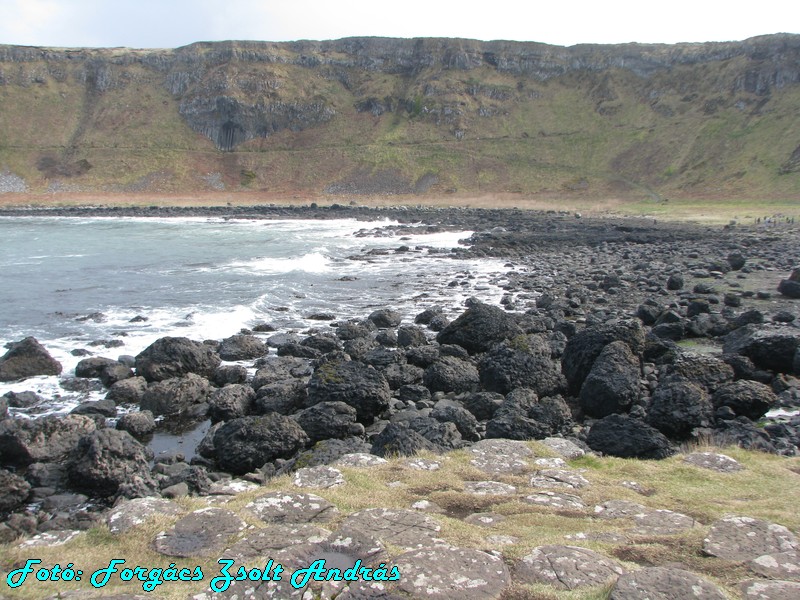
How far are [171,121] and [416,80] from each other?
54693 mm

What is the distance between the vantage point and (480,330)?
1958cm

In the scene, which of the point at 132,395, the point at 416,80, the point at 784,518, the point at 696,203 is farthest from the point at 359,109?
the point at 784,518

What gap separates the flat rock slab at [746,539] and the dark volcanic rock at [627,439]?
373 cm

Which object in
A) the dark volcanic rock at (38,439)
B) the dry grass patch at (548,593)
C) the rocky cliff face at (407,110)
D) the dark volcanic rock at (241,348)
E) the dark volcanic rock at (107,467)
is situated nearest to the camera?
the dry grass patch at (548,593)

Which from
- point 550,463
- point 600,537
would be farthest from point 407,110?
point 600,537

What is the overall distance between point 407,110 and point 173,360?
12527 cm

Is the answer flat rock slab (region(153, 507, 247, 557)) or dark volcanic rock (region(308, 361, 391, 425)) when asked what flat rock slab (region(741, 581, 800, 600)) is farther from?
dark volcanic rock (region(308, 361, 391, 425))

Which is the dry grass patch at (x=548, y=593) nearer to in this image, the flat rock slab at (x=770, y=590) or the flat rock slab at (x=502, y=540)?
the flat rock slab at (x=502, y=540)

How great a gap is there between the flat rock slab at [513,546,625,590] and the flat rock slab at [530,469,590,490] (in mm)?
2491

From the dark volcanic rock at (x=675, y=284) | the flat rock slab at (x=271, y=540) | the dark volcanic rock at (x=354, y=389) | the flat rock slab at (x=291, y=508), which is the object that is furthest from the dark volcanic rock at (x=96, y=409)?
the dark volcanic rock at (x=675, y=284)

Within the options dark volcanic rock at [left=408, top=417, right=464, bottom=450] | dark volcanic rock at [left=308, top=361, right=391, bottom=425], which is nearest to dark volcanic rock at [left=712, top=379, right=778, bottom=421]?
dark volcanic rock at [left=408, top=417, right=464, bottom=450]

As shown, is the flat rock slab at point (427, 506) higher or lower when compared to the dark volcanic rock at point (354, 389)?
higher

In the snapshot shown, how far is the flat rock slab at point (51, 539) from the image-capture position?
23.7 feet

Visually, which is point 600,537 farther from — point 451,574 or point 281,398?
point 281,398
